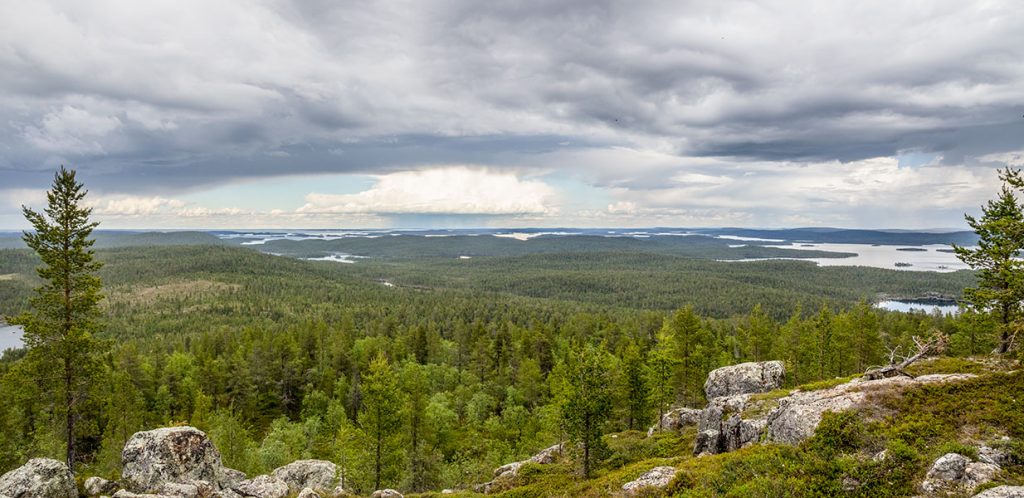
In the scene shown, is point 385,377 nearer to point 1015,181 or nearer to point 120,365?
point 1015,181

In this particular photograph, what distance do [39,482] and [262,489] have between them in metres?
10.0

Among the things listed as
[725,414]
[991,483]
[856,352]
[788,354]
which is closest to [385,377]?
[725,414]

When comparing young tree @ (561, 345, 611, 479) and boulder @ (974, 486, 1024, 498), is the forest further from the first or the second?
boulder @ (974, 486, 1024, 498)

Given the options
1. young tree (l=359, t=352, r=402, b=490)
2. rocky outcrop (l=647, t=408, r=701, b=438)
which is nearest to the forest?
young tree (l=359, t=352, r=402, b=490)

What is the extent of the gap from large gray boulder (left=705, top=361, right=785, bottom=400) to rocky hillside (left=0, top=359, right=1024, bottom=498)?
1187 cm

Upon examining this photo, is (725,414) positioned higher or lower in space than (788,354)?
higher

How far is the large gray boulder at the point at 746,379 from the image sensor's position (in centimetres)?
4197

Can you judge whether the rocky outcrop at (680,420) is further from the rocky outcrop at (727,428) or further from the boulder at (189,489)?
the boulder at (189,489)

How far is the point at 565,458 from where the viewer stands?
3978 centimetres

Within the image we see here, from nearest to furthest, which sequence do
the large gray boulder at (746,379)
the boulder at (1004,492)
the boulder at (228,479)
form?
the boulder at (1004,492), the boulder at (228,479), the large gray boulder at (746,379)

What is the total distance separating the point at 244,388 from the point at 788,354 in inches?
3479

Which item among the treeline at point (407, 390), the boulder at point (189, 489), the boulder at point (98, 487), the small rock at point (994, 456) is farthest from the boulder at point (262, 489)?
the small rock at point (994, 456)

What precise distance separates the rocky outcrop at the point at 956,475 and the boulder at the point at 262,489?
3115 cm

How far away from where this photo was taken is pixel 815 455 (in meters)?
18.6
